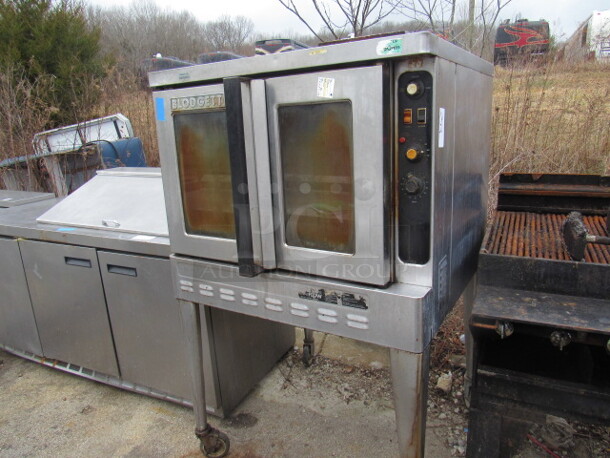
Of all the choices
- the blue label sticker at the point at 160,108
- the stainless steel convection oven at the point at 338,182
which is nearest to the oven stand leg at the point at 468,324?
the stainless steel convection oven at the point at 338,182

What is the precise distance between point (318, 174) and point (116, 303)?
1499mm

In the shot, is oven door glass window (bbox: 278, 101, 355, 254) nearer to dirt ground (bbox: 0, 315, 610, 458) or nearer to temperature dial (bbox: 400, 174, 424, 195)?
temperature dial (bbox: 400, 174, 424, 195)

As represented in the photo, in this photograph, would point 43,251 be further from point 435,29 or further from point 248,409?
point 435,29

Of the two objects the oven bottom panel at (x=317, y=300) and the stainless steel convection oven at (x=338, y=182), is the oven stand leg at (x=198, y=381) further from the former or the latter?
the stainless steel convection oven at (x=338, y=182)

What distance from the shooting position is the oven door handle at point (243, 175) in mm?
1366

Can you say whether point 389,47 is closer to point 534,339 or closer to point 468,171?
point 468,171

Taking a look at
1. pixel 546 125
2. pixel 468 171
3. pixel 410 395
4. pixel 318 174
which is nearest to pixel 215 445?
pixel 410 395

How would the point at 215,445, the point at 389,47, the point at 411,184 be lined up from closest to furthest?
the point at 389,47
the point at 411,184
the point at 215,445

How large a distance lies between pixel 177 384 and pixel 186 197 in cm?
115

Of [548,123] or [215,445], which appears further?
[548,123]

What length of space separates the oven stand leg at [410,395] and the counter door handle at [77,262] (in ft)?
5.59

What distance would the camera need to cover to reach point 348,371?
267 cm

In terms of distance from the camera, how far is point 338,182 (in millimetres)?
1351

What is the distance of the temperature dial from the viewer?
1.25 m
